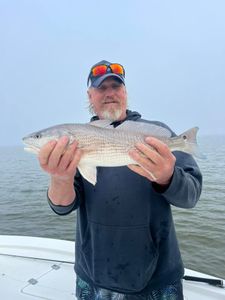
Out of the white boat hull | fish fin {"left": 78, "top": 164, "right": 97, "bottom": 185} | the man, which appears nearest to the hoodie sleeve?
the man

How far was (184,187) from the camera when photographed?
224 centimetres

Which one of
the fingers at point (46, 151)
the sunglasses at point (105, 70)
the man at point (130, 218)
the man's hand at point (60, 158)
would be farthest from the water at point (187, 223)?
the fingers at point (46, 151)

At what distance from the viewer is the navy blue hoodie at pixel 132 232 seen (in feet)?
7.59

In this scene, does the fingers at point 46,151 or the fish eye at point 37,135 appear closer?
the fingers at point 46,151

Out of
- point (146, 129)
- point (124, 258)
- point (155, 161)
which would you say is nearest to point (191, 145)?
point (146, 129)

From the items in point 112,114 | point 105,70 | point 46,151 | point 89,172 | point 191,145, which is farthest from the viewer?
point 105,70

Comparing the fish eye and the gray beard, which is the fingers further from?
the gray beard

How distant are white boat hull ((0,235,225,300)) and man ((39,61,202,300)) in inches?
57.3

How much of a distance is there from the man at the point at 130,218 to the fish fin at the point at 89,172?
3.1 inches

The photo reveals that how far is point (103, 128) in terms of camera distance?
2562mm

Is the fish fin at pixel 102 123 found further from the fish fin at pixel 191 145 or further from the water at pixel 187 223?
the water at pixel 187 223

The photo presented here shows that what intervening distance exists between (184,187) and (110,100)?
3.39ft

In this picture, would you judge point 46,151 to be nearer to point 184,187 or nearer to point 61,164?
point 61,164

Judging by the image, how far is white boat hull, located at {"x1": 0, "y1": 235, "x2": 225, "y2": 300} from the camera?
374 centimetres
